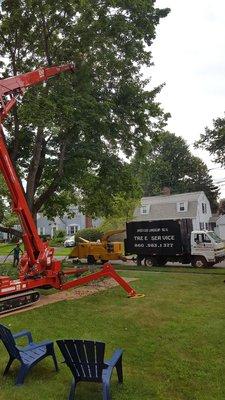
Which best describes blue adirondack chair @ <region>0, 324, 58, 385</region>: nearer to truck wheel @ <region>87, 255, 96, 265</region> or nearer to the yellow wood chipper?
the yellow wood chipper

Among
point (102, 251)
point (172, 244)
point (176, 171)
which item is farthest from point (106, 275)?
point (176, 171)

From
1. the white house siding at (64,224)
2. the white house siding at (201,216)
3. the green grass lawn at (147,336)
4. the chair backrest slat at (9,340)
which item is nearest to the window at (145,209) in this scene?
the white house siding at (201,216)

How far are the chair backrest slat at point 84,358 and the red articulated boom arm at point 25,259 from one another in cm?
720

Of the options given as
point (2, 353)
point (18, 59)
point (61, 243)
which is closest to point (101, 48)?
point (18, 59)

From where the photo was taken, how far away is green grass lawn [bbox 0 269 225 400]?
22.3 ft

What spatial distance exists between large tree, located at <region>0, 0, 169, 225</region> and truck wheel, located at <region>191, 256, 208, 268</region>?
558cm

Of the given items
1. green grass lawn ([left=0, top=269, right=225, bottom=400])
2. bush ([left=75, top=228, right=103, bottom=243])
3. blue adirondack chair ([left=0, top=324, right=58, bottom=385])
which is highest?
bush ([left=75, top=228, right=103, bottom=243])

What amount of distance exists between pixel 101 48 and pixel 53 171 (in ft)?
24.6

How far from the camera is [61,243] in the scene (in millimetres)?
57406

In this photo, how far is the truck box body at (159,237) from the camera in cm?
2514

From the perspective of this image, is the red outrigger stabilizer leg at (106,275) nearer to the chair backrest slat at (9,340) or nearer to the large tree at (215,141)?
the chair backrest slat at (9,340)

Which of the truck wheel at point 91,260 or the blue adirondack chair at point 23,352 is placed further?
the truck wheel at point 91,260

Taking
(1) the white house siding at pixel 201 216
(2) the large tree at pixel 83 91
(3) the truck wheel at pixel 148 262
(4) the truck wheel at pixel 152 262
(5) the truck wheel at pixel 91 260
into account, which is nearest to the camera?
(2) the large tree at pixel 83 91

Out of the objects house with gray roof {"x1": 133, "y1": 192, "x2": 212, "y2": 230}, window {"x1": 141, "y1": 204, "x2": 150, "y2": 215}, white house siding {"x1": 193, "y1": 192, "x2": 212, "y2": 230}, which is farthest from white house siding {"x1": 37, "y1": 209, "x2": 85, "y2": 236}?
white house siding {"x1": 193, "y1": 192, "x2": 212, "y2": 230}
